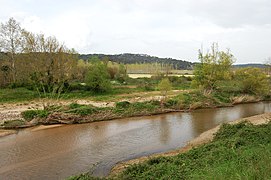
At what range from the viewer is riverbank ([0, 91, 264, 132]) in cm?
2608

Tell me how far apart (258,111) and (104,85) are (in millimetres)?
23508

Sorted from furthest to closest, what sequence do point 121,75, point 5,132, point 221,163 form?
point 121,75
point 5,132
point 221,163

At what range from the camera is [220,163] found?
10312 mm

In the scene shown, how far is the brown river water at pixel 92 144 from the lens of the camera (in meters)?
14.5

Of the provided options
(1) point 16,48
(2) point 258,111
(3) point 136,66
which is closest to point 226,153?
(2) point 258,111

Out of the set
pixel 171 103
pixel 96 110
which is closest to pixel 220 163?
pixel 96 110

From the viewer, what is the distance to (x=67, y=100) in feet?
127

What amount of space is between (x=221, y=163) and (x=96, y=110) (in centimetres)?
1953

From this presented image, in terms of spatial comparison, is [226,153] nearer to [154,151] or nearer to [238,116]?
[154,151]

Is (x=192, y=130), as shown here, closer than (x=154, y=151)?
No

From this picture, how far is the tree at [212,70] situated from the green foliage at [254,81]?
3.36 meters

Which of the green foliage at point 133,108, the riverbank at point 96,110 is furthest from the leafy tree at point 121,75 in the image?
the green foliage at point 133,108

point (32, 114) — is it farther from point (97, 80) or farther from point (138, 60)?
point (138, 60)

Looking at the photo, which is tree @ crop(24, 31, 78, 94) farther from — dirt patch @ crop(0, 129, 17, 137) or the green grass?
dirt patch @ crop(0, 129, 17, 137)
